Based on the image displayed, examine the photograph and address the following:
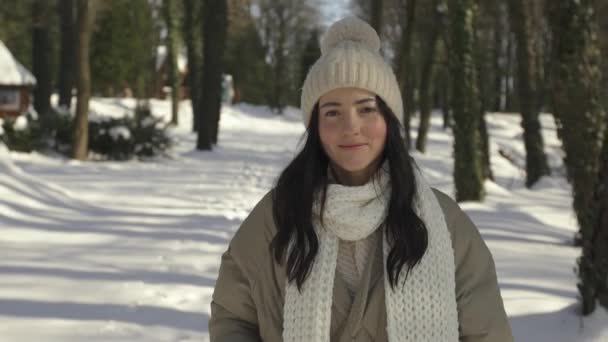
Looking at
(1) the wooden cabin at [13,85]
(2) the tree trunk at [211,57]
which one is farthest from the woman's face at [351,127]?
(1) the wooden cabin at [13,85]

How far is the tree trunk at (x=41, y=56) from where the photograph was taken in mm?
25594

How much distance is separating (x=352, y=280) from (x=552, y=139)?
1536 inches

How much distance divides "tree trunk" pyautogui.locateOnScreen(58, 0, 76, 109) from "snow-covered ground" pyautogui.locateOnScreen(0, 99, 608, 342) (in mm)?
9346

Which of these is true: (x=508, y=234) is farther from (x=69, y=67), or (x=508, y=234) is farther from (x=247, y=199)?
(x=69, y=67)

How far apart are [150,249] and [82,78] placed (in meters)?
10.3

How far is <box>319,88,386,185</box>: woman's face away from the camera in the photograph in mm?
2336

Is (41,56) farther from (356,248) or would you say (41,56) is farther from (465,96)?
(356,248)

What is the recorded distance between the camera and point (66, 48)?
26750 millimetres

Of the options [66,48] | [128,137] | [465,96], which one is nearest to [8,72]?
[66,48]

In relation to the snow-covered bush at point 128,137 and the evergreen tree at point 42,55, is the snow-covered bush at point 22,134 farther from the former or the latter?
the evergreen tree at point 42,55

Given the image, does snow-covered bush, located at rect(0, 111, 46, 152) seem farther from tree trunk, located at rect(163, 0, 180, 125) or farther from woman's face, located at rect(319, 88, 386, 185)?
woman's face, located at rect(319, 88, 386, 185)

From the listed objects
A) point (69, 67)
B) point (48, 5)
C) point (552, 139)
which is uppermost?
point (48, 5)

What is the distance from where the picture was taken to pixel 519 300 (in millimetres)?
6059

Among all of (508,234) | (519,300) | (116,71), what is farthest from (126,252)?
(116,71)
